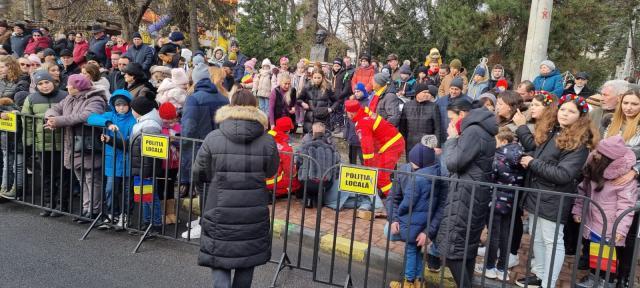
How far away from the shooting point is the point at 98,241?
208 inches

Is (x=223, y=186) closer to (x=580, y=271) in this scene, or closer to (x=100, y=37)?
(x=580, y=271)

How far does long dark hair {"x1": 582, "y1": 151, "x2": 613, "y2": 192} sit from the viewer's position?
165 inches

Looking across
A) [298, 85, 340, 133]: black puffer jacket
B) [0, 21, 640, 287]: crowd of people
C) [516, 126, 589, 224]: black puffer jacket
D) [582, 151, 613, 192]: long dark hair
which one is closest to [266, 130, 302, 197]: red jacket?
[0, 21, 640, 287]: crowd of people

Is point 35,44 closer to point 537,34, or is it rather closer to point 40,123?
point 40,123

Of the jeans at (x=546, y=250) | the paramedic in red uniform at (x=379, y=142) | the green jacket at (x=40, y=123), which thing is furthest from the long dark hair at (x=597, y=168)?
the green jacket at (x=40, y=123)

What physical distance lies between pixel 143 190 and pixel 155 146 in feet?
2.38

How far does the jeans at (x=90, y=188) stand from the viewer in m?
5.63

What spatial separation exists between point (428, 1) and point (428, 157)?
2204 cm

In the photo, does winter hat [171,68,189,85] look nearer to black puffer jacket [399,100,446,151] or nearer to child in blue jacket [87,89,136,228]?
child in blue jacket [87,89,136,228]

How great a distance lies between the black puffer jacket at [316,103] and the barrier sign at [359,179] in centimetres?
406

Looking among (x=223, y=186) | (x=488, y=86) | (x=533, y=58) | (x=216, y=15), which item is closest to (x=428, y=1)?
(x=216, y=15)

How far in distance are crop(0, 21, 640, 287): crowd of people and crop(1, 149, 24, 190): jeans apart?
0.7 inches

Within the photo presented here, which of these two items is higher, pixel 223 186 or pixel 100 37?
pixel 100 37

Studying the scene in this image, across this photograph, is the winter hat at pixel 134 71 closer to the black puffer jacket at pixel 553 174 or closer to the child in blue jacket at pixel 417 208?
the child in blue jacket at pixel 417 208
